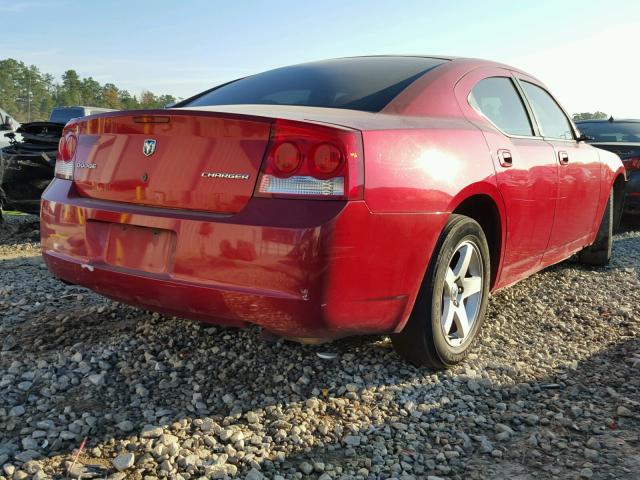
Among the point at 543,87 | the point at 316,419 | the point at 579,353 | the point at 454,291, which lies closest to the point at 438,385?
the point at 454,291

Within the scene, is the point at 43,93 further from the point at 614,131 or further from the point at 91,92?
the point at 614,131

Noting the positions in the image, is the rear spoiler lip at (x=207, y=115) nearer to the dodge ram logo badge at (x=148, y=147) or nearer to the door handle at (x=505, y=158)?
the dodge ram logo badge at (x=148, y=147)

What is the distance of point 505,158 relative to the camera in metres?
3.22

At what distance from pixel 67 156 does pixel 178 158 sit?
0.84m

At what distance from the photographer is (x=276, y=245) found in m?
2.18

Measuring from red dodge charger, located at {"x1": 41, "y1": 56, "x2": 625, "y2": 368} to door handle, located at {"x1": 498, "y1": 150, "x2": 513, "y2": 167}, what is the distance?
13 millimetres

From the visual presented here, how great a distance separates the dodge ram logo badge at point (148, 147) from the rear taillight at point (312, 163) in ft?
1.78

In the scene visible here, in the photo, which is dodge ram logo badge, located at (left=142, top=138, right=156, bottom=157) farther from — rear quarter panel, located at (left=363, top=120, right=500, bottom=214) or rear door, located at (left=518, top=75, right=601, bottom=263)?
rear door, located at (left=518, top=75, right=601, bottom=263)

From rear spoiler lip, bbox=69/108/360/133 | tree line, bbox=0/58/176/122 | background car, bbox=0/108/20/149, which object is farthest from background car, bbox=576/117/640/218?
tree line, bbox=0/58/176/122

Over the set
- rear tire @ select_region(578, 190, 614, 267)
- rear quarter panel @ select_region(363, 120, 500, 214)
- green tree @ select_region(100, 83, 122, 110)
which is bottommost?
rear tire @ select_region(578, 190, 614, 267)

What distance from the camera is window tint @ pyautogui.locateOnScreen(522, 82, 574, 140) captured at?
4.11m

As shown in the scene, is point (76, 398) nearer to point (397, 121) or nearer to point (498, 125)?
point (397, 121)

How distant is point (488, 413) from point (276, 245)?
1270 millimetres

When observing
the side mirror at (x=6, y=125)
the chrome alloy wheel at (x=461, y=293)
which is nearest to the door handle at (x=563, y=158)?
the chrome alloy wheel at (x=461, y=293)
